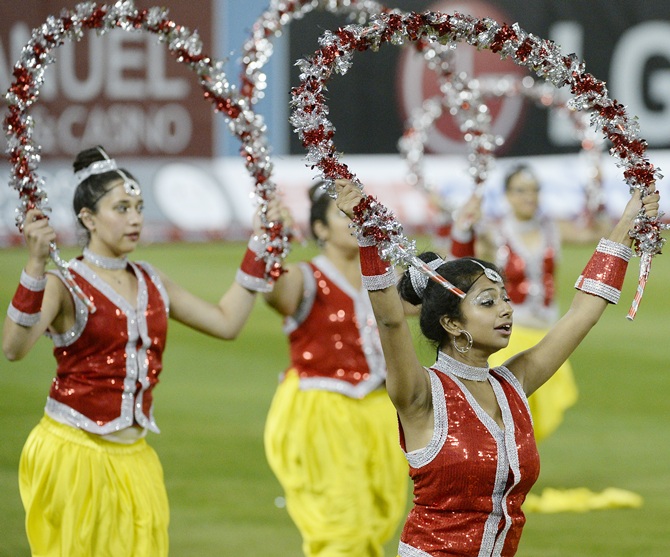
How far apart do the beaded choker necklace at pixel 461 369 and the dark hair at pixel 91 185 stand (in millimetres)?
1714

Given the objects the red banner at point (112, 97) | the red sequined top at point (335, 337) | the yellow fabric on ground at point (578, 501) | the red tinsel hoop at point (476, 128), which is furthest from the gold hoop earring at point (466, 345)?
the red banner at point (112, 97)

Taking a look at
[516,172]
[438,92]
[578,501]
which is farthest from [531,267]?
[438,92]

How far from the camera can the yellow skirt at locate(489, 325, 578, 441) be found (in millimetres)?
7555

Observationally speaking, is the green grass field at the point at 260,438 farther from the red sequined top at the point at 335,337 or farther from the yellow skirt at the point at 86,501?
the yellow skirt at the point at 86,501

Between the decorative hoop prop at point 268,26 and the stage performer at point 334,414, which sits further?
the decorative hoop prop at point 268,26

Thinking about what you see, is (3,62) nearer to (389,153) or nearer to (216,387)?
(389,153)

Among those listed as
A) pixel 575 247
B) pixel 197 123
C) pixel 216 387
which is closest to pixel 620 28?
pixel 575 247

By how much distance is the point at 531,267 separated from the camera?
798 cm

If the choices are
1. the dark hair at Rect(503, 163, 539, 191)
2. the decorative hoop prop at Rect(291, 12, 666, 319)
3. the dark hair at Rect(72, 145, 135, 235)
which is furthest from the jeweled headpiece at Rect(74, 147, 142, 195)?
the dark hair at Rect(503, 163, 539, 191)

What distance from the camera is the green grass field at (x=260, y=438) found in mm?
6645

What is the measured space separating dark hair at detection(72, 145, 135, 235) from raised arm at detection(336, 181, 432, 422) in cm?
170

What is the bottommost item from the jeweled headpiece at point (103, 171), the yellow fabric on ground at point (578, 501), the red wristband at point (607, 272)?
the yellow fabric on ground at point (578, 501)

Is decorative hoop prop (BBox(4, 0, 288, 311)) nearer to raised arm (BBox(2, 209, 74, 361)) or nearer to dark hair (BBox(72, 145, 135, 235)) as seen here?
raised arm (BBox(2, 209, 74, 361))

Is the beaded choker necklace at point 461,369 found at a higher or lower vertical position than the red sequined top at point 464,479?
higher
